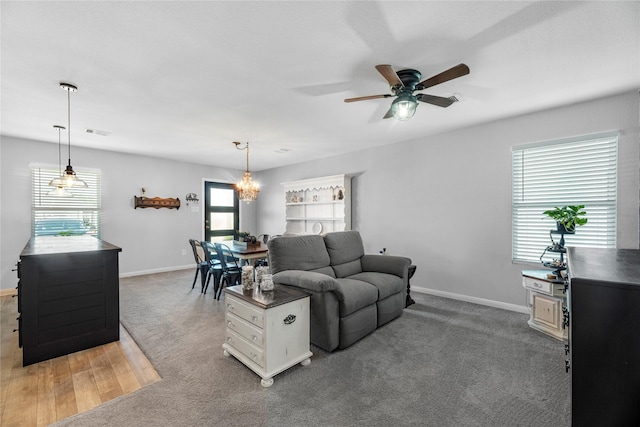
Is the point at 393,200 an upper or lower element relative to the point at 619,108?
lower

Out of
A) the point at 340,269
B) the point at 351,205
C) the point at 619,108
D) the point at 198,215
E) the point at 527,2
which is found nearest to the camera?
the point at 527,2

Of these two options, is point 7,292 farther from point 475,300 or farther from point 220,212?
point 475,300

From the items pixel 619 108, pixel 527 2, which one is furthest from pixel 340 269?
pixel 619 108

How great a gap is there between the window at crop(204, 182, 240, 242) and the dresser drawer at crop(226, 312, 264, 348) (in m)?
4.81

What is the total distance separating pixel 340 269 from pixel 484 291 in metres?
2.12

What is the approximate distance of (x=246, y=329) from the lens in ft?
7.23

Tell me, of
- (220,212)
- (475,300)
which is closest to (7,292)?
(220,212)

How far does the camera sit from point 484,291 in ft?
12.4

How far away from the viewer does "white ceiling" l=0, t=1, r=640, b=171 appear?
1.71 m

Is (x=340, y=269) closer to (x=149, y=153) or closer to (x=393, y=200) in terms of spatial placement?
(x=393, y=200)

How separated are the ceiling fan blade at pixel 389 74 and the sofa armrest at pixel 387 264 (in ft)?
6.89

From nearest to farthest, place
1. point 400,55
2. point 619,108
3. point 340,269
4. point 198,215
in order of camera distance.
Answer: point 400,55
point 619,108
point 340,269
point 198,215

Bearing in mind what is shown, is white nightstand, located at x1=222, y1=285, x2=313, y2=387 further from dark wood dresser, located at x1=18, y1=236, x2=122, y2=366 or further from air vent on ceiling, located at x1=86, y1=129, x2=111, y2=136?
air vent on ceiling, located at x1=86, y1=129, x2=111, y2=136

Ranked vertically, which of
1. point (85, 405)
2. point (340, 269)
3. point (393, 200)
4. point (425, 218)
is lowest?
point (85, 405)
